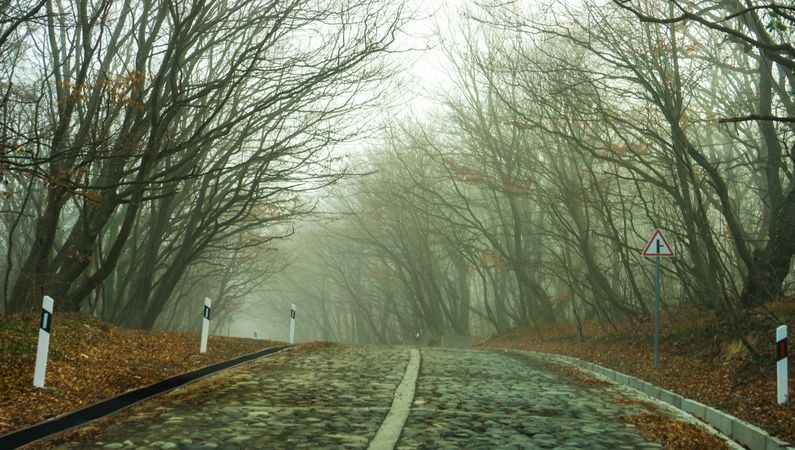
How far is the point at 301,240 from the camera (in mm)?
68688

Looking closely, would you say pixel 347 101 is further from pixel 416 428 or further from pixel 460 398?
pixel 416 428

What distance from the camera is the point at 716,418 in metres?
9.42

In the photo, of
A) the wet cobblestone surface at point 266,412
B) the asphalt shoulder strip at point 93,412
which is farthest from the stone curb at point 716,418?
the asphalt shoulder strip at point 93,412

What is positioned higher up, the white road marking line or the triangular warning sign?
the triangular warning sign

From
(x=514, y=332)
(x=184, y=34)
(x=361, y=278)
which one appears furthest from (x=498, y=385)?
(x=361, y=278)

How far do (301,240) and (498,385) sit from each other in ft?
188

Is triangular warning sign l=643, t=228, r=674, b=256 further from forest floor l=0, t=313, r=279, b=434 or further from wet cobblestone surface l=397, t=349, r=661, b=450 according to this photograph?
forest floor l=0, t=313, r=279, b=434

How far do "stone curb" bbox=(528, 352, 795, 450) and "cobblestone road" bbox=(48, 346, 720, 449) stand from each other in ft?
2.74

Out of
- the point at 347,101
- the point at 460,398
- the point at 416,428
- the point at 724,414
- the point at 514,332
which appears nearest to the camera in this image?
the point at 416,428

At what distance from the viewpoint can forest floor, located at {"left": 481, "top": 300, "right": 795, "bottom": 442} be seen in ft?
32.9

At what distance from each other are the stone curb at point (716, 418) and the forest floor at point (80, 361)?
7.47 metres

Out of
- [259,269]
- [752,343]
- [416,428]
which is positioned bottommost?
[416,428]

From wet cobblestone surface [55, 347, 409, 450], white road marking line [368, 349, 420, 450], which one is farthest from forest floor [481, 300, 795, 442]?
wet cobblestone surface [55, 347, 409, 450]

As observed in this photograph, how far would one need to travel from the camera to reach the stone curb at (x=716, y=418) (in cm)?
776
